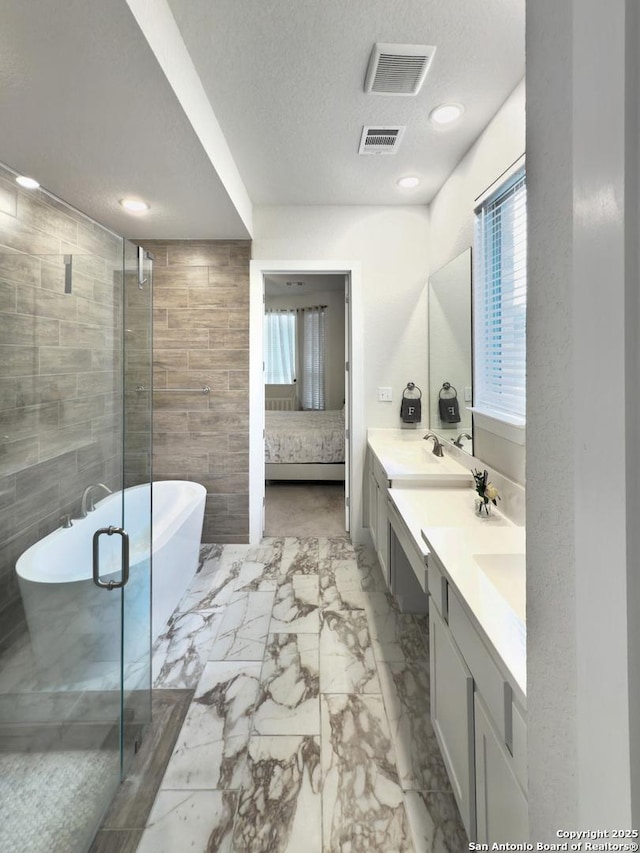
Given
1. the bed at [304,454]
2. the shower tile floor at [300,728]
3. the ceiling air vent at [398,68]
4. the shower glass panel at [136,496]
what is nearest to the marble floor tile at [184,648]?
the shower tile floor at [300,728]

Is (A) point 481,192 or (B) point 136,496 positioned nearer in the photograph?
A: (B) point 136,496

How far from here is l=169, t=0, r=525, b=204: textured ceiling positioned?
1559 mm

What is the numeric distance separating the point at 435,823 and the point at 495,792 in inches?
20.7

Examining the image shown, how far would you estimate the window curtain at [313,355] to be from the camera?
7.31 m

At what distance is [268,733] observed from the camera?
1.63 meters

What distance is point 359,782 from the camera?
1423mm

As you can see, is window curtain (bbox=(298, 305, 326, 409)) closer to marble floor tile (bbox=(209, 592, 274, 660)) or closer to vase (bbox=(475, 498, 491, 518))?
marble floor tile (bbox=(209, 592, 274, 660))

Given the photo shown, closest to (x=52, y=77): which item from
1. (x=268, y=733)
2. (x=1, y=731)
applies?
(x=1, y=731)

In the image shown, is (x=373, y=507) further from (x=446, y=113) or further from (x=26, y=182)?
(x=26, y=182)

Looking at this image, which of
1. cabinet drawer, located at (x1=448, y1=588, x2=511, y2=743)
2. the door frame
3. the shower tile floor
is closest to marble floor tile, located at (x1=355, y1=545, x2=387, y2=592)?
the shower tile floor

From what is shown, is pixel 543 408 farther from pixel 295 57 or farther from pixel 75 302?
pixel 295 57

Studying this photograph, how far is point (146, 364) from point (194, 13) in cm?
128

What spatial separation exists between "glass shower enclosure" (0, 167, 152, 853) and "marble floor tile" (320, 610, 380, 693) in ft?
2.53

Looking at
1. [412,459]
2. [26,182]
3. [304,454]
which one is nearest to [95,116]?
[26,182]
